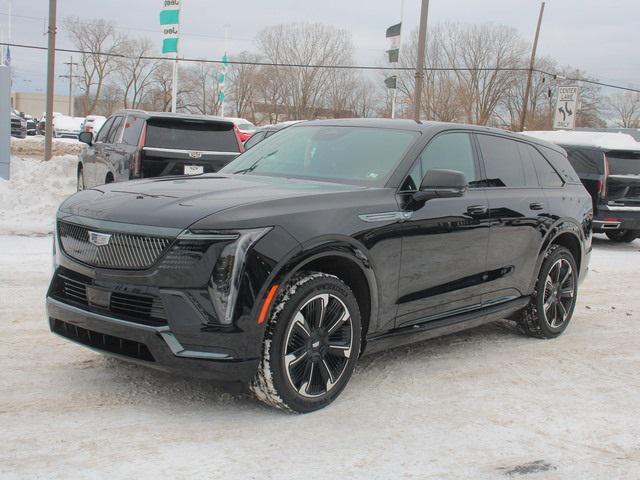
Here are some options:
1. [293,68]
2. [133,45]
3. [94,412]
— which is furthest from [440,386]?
[133,45]

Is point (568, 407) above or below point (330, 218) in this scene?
below

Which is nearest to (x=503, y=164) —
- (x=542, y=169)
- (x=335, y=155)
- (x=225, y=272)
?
(x=542, y=169)

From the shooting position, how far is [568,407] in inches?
182

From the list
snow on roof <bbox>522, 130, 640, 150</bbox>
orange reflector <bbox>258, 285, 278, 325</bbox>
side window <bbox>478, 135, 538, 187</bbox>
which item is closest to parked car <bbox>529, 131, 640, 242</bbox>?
snow on roof <bbox>522, 130, 640, 150</bbox>

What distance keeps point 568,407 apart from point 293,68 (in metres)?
55.6

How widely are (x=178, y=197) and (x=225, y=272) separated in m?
0.68

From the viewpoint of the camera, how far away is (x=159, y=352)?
12.5 ft

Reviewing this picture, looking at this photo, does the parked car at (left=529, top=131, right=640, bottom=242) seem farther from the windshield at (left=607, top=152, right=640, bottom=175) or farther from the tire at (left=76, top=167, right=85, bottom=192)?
the tire at (left=76, top=167, right=85, bottom=192)

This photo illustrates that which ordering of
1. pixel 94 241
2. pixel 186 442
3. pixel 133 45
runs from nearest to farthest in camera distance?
pixel 186 442 < pixel 94 241 < pixel 133 45

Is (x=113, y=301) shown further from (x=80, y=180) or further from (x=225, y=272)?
(x=80, y=180)

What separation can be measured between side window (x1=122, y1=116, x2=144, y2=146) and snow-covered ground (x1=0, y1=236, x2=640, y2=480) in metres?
4.83

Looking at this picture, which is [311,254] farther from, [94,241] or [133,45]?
[133,45]

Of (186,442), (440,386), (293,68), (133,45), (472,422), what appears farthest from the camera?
(133,45)

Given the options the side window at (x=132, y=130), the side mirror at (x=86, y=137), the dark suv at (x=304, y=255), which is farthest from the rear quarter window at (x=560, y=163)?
the side mirror at (x=86, y=137)
